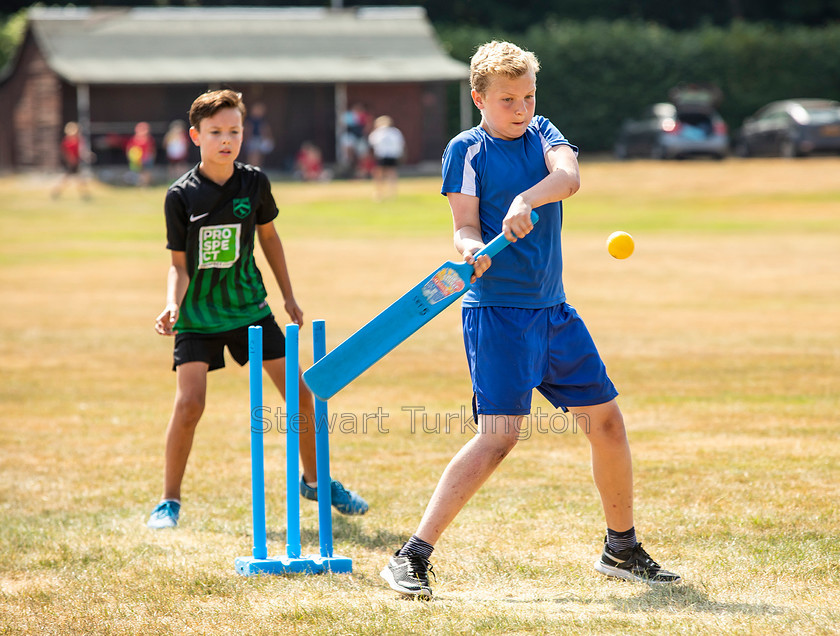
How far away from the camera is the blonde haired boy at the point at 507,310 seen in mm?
4297

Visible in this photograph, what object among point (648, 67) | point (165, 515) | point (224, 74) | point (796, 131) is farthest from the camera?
point (648, 67)

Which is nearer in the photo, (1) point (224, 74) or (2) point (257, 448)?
(2) point (257, 448)

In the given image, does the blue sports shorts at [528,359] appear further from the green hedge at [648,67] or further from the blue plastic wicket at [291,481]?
the green hedge at [648,67]

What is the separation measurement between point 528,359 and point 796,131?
3198cm

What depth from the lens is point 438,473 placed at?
6.41 metres

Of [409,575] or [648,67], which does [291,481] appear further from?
[648,67]

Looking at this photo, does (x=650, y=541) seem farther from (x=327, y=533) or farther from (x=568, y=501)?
(x=327, y=533)

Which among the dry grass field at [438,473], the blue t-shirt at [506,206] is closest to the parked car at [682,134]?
the dry grass field at [438,473]

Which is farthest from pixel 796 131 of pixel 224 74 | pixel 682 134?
pixel 224 74

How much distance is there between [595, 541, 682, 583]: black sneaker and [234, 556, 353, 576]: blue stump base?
108 cm

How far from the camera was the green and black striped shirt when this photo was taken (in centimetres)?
553

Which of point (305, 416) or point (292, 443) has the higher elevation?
point (292, 443)

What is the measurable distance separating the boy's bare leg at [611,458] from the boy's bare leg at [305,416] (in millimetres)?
1646

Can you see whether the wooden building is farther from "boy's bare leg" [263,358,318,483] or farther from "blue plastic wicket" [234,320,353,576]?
"blue plastic wicket" [234,320,353,576]
